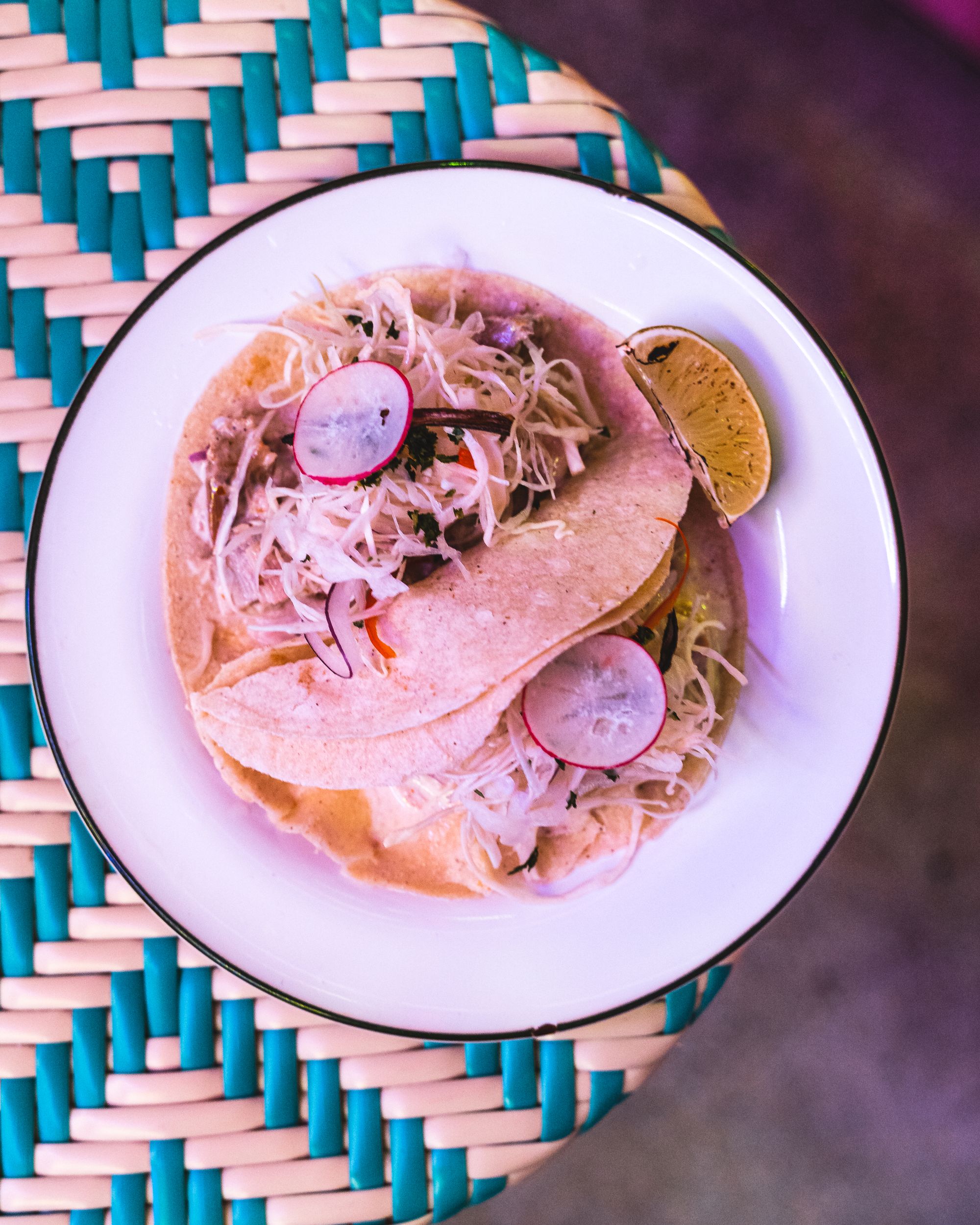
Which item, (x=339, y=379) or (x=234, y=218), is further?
(x=234, y=218)

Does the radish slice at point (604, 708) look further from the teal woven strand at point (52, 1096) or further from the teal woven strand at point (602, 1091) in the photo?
the teal woven strand at point (52, 1096)

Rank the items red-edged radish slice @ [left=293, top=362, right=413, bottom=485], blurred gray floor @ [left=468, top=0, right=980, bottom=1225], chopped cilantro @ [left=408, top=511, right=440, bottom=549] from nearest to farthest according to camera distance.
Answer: red-edged radish slice @ [left=293, top=362, right=413, bottom=485]
chopped cilantro @ [left=408, top=511, right=440, bottom=549]
blurred gray floor @ [left=468, top=0, right=980, bottom=1225]

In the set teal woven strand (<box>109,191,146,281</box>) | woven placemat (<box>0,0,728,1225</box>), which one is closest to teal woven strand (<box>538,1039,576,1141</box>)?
woven placemat (<box>0,0,728,1225</box>)

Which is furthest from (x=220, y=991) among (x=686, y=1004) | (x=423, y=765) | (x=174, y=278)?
(x=174, y=278)

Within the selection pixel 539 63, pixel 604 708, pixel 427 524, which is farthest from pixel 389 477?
pixel 539 63

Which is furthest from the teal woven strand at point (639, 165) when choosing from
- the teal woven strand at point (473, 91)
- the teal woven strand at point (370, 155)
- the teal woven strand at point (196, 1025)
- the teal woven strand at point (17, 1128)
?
the teal woven strand at point (17, 1128)

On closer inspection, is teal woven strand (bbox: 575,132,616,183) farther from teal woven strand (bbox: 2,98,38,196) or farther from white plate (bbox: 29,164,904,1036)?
teal woven strand (bbox: 2,98,38,196)

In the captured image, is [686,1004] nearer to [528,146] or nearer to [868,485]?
[868,485]
